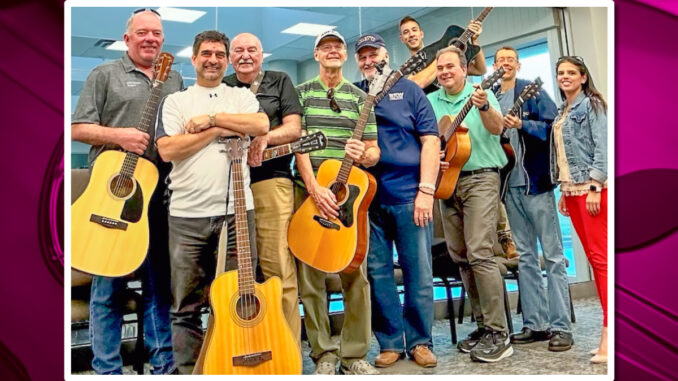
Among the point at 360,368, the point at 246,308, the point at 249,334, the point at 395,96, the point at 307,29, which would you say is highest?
the point at 307,29

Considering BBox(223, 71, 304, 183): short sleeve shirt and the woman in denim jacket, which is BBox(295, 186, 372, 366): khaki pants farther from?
the woman in denim jacket

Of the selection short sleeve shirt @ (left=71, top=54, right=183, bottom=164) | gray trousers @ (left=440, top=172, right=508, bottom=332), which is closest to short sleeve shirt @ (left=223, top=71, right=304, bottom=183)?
short sleeve shirt @ (left=71, top=54, right=183, bottom=164)

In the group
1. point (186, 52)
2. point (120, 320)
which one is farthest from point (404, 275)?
point (186, 52)

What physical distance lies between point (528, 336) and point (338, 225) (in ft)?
4.02

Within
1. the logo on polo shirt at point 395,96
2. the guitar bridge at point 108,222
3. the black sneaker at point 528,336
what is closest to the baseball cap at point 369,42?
the logo on polo shirt at point 395,96

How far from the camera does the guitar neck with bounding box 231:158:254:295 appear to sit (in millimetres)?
2689

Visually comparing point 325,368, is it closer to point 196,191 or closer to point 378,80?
point 196,191

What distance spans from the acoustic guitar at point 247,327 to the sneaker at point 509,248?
4.00 feet

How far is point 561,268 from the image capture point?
3217mm

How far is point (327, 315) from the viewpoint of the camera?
9.51 ft

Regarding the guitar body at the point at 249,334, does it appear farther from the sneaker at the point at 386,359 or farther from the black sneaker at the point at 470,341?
the black sneaker at the point at 470,341

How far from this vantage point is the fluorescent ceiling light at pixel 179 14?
2.89m

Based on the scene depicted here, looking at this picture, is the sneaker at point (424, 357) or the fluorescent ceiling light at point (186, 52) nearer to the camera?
the fluorescent ceiling light at point (186, 52)

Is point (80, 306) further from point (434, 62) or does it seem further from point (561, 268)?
point (561, 268)
